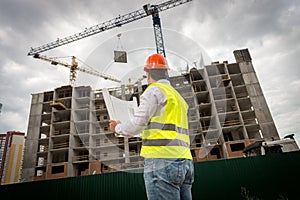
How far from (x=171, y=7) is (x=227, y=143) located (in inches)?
1006

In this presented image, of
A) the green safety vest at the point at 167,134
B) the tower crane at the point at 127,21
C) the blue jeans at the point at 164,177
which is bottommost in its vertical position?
the blue jeans at the point at 164,177

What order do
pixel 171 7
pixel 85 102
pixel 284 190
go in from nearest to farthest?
1. pixel 284 190
2. pixel 85 102
3. pixel 171 7

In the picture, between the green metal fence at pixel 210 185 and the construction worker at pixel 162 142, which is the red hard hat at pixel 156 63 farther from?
the green metal fence at pixel 210 185

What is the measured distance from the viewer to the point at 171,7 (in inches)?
1387

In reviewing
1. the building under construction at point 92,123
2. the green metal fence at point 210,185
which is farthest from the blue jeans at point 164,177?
the building under construction at point 92,123

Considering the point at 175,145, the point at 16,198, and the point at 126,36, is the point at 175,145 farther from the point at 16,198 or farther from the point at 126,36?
the point at 16,198

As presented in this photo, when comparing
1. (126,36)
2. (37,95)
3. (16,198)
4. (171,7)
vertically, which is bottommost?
(16,198)

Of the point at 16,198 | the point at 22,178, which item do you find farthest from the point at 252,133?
the point at 22,178

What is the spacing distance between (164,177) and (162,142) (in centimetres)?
22

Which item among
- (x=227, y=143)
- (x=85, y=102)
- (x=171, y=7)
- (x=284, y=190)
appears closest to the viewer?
(x=284, y=190)

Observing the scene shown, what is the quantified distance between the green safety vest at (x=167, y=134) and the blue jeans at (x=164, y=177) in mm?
46

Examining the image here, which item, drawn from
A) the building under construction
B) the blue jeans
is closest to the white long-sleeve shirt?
the blue jeans

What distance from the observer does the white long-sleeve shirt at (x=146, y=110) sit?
1354 millimetres

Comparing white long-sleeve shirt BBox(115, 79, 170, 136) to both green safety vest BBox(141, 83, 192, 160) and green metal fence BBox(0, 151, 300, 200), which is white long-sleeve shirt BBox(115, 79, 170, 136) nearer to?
green safety vest BBox(141, 83, 192, 160)
